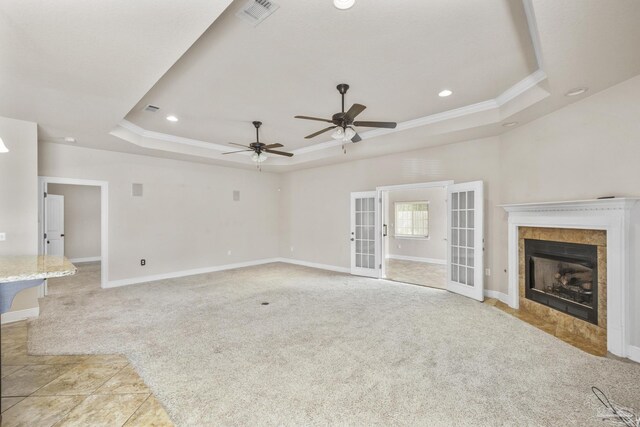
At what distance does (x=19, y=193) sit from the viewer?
4.03 meters

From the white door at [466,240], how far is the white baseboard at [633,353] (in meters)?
1.84

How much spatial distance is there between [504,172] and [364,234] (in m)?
2.99

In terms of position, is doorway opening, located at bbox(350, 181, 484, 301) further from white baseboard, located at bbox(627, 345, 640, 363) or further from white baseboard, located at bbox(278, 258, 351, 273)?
white baseboard, located at bbox(627, 345, 640, 363)

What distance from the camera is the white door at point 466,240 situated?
471 centimetres

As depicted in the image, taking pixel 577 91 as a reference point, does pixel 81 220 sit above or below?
below

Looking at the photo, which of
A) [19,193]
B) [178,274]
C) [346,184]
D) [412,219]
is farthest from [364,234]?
[19,193]

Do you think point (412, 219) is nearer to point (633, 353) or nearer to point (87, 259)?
point (633, 353)

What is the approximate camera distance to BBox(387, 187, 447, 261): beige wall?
8.38 metres

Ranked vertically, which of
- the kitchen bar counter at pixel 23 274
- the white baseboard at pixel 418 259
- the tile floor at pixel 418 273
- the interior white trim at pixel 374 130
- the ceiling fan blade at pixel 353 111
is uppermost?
the interior white trim at pixel 374 130

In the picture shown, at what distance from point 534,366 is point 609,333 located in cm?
106

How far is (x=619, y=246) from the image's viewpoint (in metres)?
2.94

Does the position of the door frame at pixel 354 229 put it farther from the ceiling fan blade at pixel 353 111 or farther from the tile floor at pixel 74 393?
the tile floor at pixel 74 393

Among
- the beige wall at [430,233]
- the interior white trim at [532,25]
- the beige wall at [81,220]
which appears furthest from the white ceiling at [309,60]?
the beige wall at [81,220]

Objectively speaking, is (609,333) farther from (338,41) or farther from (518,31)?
(338,41)
